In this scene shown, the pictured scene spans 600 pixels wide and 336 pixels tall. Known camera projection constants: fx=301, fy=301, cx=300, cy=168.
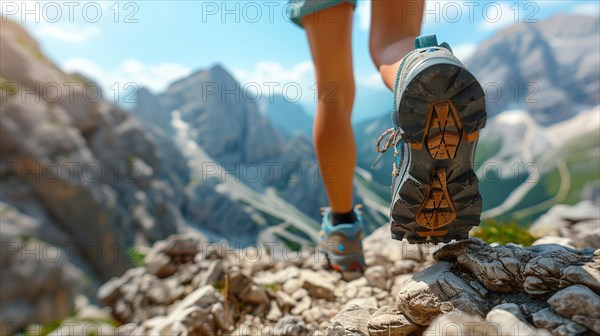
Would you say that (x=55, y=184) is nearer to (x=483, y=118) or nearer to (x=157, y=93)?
(x=483, y=118)

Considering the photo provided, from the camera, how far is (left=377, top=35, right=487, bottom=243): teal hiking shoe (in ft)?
3.73

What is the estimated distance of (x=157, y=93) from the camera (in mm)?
96875

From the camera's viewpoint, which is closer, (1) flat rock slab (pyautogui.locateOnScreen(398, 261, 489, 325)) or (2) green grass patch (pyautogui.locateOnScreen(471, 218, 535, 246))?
(1) flat rock slab (pyautogui.locateOnScreen(398, 261, 489, 325))

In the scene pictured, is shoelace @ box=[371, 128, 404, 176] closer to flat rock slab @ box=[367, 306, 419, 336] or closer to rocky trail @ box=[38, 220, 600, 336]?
rocky trail @ box=[38, 220, 600, 336]

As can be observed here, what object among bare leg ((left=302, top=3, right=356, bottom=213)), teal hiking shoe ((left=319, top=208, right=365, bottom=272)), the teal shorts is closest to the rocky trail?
teal hiking shoe ((left=319, top=208, right=365, bottom=272))

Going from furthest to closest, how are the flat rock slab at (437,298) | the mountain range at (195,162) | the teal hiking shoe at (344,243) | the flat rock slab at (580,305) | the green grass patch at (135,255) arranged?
the green grass patch at (135,255) → the mountain range at (195,162) → the teal hiking shoe at (344,243) → the flat rock slab at (437,298) → the flat rock slab at (580,305)

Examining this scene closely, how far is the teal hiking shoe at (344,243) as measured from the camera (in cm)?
250

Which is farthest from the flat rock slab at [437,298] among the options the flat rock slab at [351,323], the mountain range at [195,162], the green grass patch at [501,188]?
the green grass patch at [501,188]

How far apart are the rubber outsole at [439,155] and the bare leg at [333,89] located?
80 cm

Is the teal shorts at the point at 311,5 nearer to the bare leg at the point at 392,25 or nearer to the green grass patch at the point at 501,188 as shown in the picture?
the bare leg at the point at 392,25

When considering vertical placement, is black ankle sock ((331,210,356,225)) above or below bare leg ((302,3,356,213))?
below

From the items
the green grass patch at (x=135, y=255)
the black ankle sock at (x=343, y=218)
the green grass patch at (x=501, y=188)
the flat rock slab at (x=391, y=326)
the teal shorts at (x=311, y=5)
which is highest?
the teal shorts at (x=311, y=5)

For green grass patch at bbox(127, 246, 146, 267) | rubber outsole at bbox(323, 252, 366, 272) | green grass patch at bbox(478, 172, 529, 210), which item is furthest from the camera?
green grass patch at bbox(478, 172, 529, 210)

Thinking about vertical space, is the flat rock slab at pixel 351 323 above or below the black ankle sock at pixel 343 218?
above
